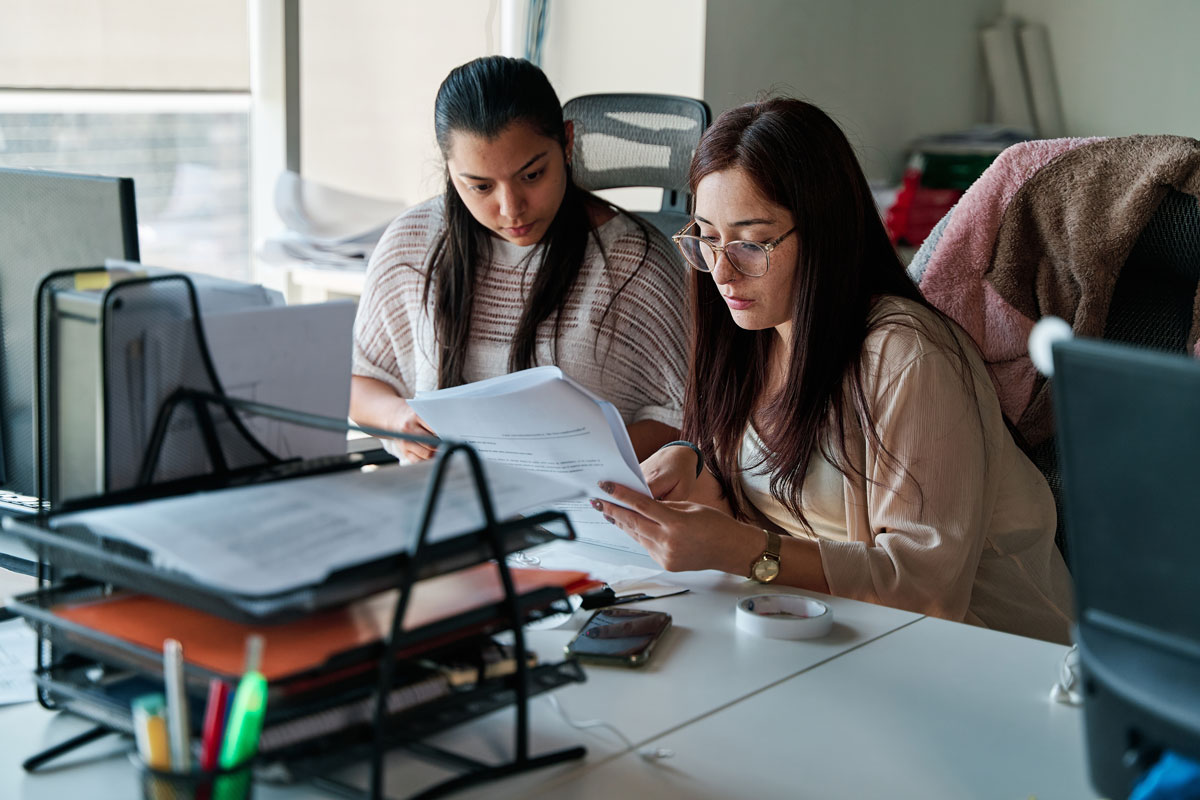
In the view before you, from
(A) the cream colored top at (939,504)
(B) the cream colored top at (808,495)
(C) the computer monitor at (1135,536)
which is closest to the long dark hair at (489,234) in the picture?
(B) the cream colored top at (808,495)

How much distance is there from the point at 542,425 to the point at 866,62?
108 inches

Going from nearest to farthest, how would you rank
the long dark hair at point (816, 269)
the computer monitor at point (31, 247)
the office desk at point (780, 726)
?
the office desk at point (780, 726) → the computer monitor at point (31, 247) → the long dark hair at point (816, 269)

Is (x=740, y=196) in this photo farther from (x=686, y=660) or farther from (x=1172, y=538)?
(x=1172, y=538)

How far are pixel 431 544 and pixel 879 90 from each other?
3.22 m

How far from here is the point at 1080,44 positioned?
3.94 metres

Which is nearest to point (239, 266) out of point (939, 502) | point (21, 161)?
point (21, 161)

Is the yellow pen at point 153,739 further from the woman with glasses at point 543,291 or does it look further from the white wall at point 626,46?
the white wall at point 626,46

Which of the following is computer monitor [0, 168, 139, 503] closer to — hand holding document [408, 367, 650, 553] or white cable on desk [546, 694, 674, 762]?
hand holding document [408, 367, 650, 553]

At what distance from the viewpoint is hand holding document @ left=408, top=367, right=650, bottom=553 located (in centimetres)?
115

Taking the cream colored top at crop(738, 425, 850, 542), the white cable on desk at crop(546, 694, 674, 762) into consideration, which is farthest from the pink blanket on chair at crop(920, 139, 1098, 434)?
the white cable on desk at crop(546, 694, 674, 762)

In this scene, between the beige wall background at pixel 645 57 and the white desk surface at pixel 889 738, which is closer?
the white desk surface at pixel 889 738

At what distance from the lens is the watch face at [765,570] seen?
1.30 m

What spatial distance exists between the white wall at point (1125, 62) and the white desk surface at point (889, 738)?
10.6ft

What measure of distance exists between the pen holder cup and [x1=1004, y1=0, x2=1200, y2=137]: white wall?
3791 mm
